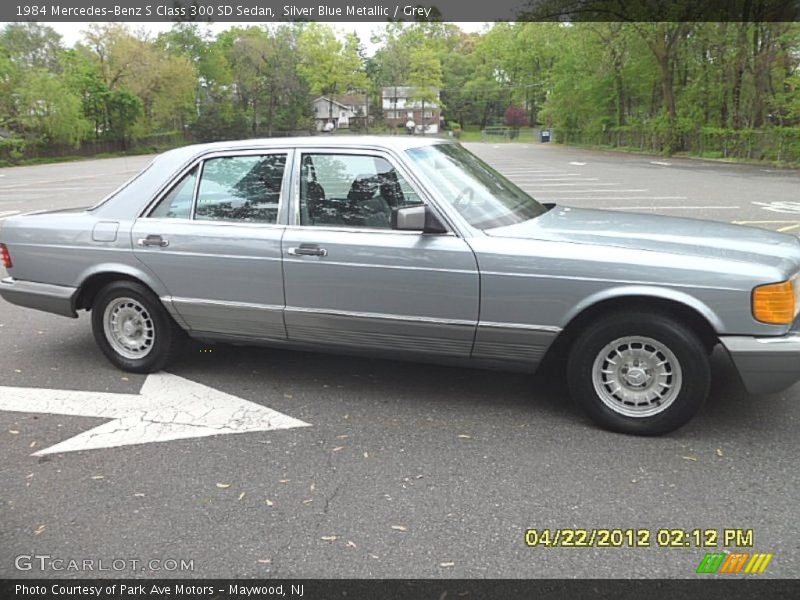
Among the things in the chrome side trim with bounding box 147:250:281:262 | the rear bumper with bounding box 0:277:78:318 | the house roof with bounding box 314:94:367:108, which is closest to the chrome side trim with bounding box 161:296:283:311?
the chrome side trim with bounding box 147:250:281:262

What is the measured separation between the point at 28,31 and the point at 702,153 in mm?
51270

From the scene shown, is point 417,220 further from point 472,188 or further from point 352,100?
point 352,100

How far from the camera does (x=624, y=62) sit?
42.4 meters

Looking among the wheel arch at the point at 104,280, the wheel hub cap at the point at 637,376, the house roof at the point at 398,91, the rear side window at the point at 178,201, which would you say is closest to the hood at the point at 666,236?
the wheel hub cap at the point at 637,376

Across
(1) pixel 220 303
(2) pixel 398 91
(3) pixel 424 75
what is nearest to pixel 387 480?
(1) pixel 220 303

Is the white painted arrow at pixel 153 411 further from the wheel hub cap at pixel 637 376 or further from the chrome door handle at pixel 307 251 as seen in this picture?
the wheel hub cap at pixel 637 376

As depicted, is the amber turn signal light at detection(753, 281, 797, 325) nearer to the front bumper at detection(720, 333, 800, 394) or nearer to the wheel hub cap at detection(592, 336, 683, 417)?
the front bumper at detection(720, 333, 800, 394)

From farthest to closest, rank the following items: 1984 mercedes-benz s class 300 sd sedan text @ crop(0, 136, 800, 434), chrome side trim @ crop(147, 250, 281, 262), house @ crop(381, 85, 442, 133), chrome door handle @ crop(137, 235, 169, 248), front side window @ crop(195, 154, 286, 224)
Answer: house @ crop(381, 85, 442, 133) → chrome door handle @ crop(137, 235, 169, 248) → front side window @ crop(195, 154, 286, 224) → chrome side trim @ crop(147, 250, 281, 262) → 1984 mercedes-benz s class 300 sd sedan text @ crop(0, 136, 800, 434)

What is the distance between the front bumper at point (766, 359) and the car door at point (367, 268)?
4.61 feet

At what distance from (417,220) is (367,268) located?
44cm

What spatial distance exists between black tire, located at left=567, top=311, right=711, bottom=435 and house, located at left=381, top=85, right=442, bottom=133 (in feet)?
284

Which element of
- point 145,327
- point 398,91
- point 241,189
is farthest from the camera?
point 398,91

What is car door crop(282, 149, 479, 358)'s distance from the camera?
13.1 feet

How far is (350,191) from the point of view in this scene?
4.36 meters
